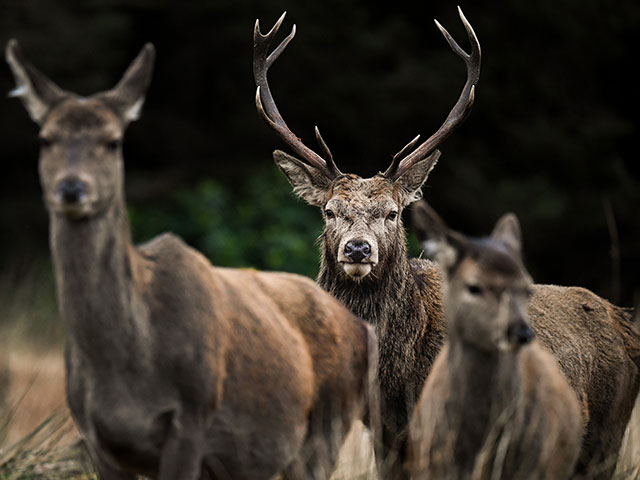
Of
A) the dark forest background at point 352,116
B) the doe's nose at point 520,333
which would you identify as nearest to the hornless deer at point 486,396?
the doe's nose at point 520,333

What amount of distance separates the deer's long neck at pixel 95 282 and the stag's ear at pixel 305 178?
326cm

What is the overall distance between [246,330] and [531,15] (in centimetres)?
1217

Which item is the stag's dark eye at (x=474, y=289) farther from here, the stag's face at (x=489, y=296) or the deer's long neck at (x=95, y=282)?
the deer's long neck at (x=95, y=282)

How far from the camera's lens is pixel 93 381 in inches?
155

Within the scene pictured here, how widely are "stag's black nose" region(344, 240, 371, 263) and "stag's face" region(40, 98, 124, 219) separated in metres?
2.59

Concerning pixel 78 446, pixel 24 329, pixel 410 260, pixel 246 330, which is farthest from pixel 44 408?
Answer: pixel 246 330

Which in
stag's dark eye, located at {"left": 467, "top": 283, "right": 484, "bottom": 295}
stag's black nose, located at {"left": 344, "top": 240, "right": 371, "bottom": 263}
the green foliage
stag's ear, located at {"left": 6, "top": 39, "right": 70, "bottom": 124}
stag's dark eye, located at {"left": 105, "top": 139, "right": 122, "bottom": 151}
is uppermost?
stag's ear, located at {"left": 6, "top": 39, "right": 70, "bottom": 124}

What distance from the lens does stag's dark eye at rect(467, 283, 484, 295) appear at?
4.19 metres

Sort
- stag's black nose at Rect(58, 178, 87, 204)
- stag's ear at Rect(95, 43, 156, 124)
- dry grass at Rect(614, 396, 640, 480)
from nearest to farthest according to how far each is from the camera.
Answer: stag's black nose at Rect(58, 178, 87, 204)
stag's ear at Rect(95, 43, 156, 124)
dry grass at Rect(614, 396, 640, 480)

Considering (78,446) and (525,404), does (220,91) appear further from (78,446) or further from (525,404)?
(525,404)

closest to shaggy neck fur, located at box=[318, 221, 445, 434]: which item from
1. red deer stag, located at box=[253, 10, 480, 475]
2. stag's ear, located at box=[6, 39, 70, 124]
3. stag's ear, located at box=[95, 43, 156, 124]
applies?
red deer stag, located at box=[253, 10, 480, 475]

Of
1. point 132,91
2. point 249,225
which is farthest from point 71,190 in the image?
point 249,225

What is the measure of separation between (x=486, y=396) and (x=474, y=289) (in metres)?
0.45

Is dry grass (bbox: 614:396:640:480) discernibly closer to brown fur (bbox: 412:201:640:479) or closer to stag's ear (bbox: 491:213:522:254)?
brown fur (bbox: 412:201:640:479)
